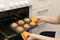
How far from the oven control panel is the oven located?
0.05m

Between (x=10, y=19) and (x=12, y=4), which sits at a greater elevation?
(x=12, y=4)

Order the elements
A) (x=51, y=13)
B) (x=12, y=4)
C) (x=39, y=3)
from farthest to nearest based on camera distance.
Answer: (x=51, y=13) < (x=39, y=3) < (x=12, y=4)

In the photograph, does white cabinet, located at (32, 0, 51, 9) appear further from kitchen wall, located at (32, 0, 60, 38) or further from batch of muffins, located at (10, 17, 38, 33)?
batch of muffins, located at (10, 17, 38, 33)

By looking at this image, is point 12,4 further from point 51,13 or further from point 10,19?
point 51,13

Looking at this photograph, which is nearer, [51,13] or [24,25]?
[24,25]

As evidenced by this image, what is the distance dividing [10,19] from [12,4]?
150 millimetres

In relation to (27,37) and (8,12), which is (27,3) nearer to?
(8,12)

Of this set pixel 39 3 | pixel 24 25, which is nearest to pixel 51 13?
pixel 39 3

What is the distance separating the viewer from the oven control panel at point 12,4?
100cm

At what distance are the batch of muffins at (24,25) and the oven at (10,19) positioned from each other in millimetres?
35

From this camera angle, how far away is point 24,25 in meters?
1.07

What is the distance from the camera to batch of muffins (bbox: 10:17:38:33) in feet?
3.33

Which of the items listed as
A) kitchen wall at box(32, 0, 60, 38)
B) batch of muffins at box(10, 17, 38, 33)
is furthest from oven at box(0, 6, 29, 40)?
kitchen wall at box(32, 0, 60, 38)

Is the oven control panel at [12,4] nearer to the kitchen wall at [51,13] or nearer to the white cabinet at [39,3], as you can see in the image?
the white cabinet at [39,3]
